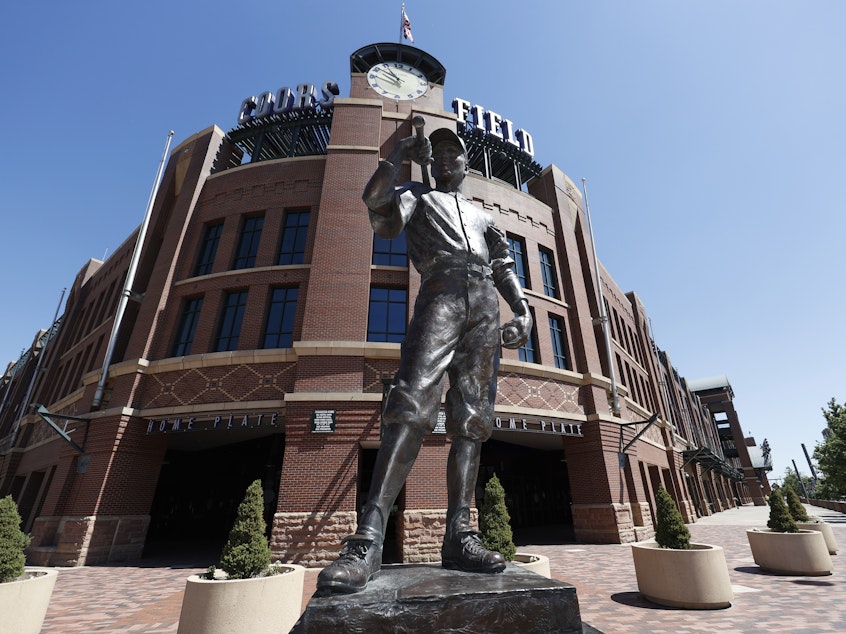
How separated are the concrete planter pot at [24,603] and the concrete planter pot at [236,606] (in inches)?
86.4

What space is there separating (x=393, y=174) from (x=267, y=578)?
4784 mm

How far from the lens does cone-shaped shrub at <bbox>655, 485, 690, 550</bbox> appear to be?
6.61 m

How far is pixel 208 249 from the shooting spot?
650 inches

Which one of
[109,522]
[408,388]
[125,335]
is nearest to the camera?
[408,388]

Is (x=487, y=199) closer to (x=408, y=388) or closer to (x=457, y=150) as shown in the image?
(x=457, y=150)

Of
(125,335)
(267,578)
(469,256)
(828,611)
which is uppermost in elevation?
(125,335)

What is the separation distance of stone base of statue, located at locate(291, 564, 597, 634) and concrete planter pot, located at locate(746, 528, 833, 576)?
8983 millimetres

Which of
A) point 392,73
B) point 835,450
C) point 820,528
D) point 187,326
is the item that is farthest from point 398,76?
point 835,450

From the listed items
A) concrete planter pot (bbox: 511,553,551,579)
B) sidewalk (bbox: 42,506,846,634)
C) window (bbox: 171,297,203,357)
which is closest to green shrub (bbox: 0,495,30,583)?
sidewalk (bbox: 42,506,846,634)

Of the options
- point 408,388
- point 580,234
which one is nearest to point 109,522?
point 408,388

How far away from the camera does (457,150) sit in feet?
12.8

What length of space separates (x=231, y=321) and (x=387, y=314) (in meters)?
5.28

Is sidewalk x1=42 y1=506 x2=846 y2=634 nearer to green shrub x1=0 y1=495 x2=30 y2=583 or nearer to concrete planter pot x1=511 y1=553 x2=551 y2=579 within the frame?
concrete planter pot x1=511 y1=553 x2=551 y2=579

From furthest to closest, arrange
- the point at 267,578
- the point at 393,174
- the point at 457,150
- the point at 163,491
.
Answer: the point at 163,491, the point at 267,578, the point at 457,150, the point at 393,174
